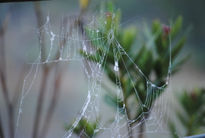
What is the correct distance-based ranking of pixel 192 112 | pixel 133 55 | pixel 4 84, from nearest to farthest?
A: pixel 4 84 → pixel 133 55 → pixel 192 112

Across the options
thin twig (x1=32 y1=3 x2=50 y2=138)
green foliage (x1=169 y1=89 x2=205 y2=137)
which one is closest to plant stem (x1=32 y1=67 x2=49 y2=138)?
thin twig (x1=32 y1=3 x2=50 y2=138)

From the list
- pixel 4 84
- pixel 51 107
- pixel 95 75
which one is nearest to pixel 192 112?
pixel 95 75

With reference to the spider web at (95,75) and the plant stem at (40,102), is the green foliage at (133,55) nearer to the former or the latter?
the spider web at (95,75)

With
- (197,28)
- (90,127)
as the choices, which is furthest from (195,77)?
(90,127)

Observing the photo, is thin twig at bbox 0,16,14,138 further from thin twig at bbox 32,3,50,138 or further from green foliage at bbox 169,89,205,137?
green foliage at bbox 169,89,205,137

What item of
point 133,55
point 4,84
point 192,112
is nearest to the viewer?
point 4,84

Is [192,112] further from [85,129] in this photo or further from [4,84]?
[4,84]

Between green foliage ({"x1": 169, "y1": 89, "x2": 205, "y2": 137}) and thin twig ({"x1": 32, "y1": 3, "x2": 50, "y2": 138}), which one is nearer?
thin twig ({"x1": 32, "y1": 3, "x2": 50, "y2": 138})
